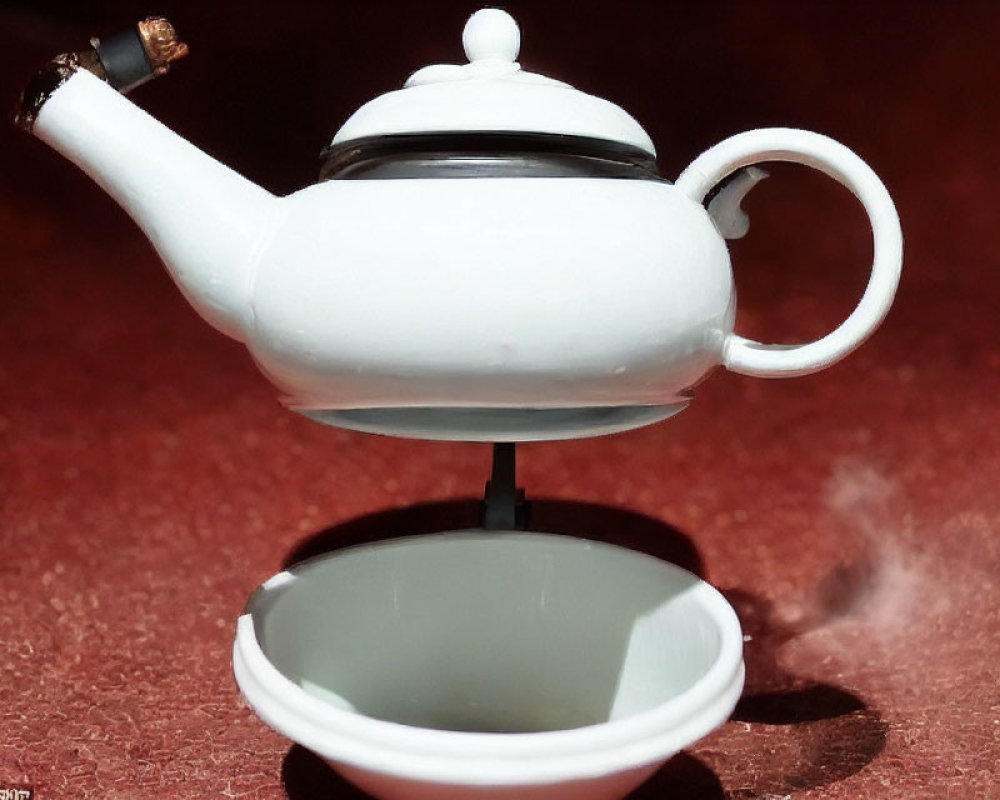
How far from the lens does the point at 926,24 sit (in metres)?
0.84

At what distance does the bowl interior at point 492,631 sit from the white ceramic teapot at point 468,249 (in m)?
0.14

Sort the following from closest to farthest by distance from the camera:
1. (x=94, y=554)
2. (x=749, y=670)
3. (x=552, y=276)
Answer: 1. (x=552, y=276)
2. (x=749, y=670)
3. (x=94, y=554)

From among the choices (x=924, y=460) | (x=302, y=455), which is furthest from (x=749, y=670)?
(x=302, y=455)

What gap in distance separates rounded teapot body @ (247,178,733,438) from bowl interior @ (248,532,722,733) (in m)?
0.17

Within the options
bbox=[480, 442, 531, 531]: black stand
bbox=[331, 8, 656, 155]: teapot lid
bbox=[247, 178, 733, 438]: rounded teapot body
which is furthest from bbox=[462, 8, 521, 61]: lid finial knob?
bbox=[480, 442, 531, 531]: black stand

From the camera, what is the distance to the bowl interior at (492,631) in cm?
Result: 58

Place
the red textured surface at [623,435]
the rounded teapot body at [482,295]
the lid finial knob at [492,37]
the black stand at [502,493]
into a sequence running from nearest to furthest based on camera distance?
the rounded teapot body at [482,295] → the lid finial knob at [492,37] → the black stand at [502,493] → the red textured surface at [623,435]

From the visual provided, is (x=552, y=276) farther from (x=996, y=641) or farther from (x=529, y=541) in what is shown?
(x=996, y=641)

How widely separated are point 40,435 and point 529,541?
0.50 meters

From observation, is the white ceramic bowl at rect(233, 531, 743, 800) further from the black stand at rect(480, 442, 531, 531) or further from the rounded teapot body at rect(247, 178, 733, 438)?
the rounded teapot body at rect(247, 178, 733, 438)

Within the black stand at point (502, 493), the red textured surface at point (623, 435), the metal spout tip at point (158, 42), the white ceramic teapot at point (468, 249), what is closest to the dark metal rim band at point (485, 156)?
the white ceramic teapot at point (468, 249)

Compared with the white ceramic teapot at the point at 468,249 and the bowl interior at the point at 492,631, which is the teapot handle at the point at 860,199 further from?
the bowl interior at the point at 492,631

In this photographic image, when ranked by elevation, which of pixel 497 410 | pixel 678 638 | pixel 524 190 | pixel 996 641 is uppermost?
pixel 524 190

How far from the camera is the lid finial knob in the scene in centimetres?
52
